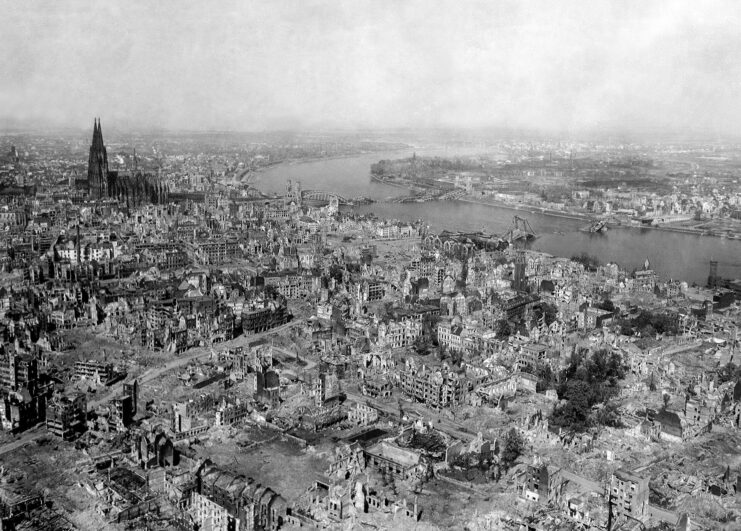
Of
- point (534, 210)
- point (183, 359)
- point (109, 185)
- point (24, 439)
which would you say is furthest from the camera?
point (534, 210)

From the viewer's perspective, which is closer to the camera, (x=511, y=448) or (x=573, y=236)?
(x=511, y=448)

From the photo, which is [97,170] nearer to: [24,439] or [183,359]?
[183,359]

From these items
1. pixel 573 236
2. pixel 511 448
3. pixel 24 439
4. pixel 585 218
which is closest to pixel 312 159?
pixel 585 218

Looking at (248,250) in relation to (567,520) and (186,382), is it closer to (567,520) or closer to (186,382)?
(186,382)

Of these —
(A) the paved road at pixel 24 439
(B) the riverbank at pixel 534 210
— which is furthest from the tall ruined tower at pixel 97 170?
(A) the paved road at pixel 24 439

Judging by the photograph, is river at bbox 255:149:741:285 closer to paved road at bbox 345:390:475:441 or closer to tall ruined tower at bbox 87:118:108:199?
tall ruined tower at bbox 87:118:108:199

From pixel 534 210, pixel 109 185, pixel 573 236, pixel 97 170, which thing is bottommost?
pixel 573 236
